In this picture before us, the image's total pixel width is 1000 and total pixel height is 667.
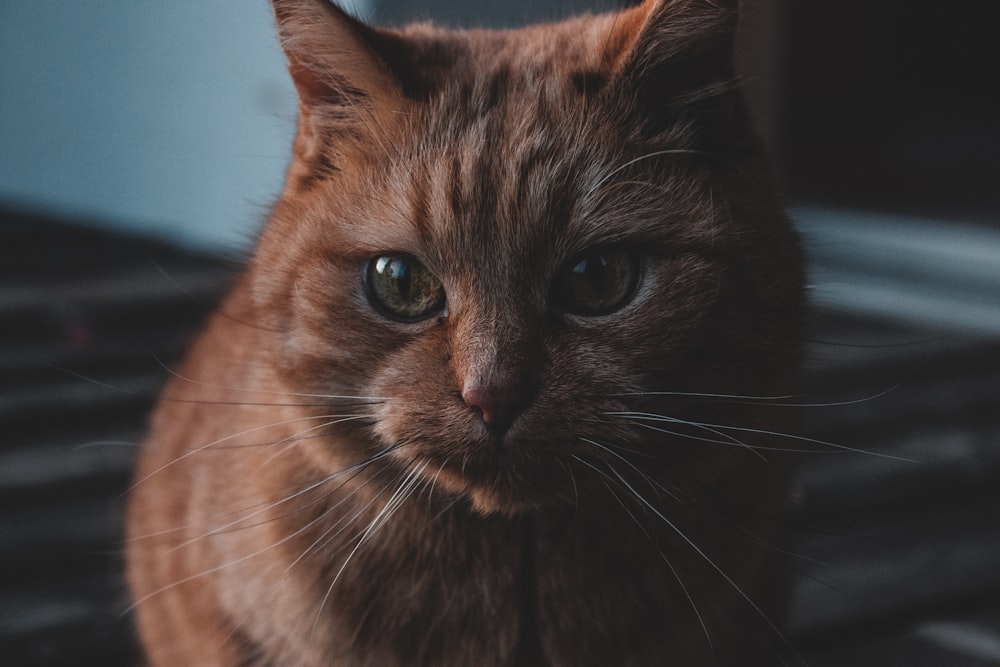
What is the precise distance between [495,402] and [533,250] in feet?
0.46

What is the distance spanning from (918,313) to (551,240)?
6.23ft

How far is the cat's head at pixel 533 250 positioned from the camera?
849 mm

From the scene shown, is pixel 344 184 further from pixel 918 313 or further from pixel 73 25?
pixel 918 313

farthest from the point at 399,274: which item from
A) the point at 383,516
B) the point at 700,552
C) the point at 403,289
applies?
the point at 700,552

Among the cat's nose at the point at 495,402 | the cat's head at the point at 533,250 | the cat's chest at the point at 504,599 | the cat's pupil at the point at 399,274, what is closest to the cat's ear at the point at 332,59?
the cat's head at the point at 533,250

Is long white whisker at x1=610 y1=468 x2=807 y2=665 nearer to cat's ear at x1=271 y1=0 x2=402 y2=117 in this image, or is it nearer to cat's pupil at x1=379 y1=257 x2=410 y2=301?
cat's pupil at x1=379 y1=257 x2=410 y2=301

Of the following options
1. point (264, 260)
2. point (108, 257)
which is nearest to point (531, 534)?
point (264, 260)

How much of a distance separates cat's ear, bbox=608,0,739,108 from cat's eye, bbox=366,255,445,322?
259 mm

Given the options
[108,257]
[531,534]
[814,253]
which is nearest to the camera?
[531,534]

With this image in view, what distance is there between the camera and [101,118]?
1533 millimetres

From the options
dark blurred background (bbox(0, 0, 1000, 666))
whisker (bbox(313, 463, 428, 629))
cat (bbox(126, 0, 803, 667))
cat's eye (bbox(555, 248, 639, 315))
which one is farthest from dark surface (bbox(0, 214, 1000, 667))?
whisker (bbox(313, 463, 428, 629))

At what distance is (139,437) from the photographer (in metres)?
1.50

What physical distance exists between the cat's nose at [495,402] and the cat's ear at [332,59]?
31cm

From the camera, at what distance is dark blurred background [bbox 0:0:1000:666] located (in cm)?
129
